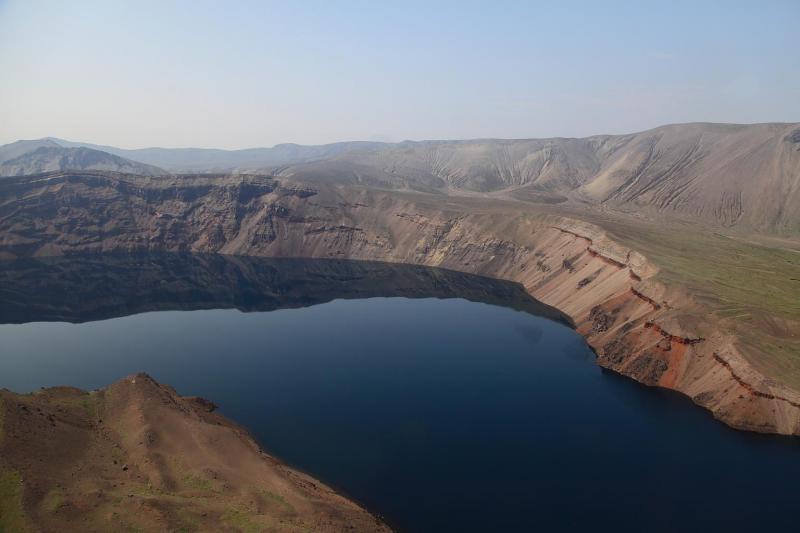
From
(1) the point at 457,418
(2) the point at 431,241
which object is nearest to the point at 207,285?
(2) the point at 431,241

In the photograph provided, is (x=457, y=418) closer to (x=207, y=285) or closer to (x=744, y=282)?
(x=744, y=282)

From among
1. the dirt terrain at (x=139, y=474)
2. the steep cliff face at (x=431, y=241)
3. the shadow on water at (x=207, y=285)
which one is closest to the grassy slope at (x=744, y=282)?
the steep cliff face at (x=431, y=241)

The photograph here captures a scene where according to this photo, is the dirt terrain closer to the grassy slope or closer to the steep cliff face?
the steep cliff face

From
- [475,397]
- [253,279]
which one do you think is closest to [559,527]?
[475,397]

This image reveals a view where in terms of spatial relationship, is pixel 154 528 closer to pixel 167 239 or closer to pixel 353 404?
pixel 353 404

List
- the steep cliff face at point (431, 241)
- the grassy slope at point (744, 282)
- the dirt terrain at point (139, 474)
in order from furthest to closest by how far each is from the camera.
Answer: the steep cliff face at point (431, 241)
the grassy slope at point (744, 282)
the dirt terrain at point (139, 474)

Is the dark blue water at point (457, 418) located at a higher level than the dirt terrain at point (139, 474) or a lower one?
lower

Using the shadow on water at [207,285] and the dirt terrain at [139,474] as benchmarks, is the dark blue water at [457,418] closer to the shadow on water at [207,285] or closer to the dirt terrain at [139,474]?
the dirt terrain at [139,474]
